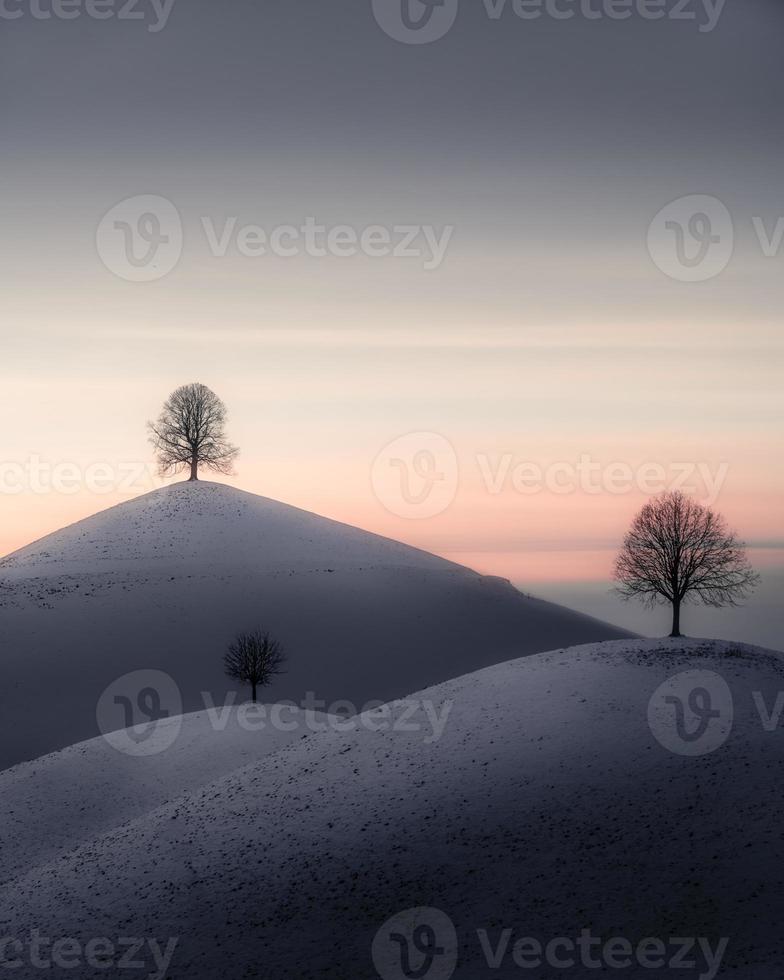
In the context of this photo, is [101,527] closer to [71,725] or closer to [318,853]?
[71,725]

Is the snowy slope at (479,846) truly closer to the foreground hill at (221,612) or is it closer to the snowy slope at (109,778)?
the snowy slope at (109,778)

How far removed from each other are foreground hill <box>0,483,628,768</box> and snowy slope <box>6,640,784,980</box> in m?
27.3

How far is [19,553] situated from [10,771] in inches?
2261

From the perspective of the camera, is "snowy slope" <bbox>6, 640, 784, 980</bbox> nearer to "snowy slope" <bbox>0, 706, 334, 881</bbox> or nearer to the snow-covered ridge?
"snowy slope" <bbox>0, 706, 334, 881</bbox>

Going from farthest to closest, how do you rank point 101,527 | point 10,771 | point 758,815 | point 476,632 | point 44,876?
point 101,527 < point 476,632 < point 10,771 < point 44,876 < point 758,815

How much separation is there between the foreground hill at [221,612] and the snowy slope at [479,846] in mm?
27294

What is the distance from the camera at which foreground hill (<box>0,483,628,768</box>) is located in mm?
68938

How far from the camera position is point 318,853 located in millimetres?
31969

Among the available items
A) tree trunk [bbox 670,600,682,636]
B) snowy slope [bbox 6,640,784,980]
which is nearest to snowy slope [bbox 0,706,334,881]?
snowy slope [bbox 6,640,784,980]

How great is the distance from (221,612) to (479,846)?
178 ft

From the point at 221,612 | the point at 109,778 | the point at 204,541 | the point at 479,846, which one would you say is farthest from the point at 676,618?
the point at 204,541

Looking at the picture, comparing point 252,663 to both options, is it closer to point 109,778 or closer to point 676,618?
point 109,778

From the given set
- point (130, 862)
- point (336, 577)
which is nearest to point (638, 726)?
point (130, 862)

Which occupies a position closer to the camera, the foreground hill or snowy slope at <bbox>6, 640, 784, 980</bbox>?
snowy slope at <bbox>6, 640, 784, 980</bbox>
